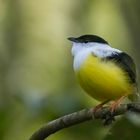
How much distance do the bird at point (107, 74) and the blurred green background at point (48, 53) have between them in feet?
0.35

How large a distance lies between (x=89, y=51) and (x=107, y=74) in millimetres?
205

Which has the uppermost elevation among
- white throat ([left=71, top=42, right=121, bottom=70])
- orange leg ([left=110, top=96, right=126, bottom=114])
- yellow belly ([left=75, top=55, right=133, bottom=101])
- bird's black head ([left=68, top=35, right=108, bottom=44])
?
bird's black head ([left=68, top=35, right=108, bottom=44])

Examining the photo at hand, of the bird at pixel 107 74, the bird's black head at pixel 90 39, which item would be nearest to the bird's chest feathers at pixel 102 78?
the bird at pixel 107 74

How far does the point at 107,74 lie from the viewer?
2.56 metres

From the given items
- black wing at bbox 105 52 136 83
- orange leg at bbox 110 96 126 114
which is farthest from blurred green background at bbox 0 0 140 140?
black wing at bbox 105 52 136 83

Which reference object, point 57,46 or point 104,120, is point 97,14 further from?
point 104,120

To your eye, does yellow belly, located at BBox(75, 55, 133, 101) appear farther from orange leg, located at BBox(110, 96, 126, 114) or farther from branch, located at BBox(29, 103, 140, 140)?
branch, located at BBox(29, 103, 140, 140)

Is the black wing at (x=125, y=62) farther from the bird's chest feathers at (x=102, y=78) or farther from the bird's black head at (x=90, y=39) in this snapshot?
the bird's black head at (x=90, y=39)

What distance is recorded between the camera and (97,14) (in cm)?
546

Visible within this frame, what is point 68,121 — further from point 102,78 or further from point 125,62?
point 125,62

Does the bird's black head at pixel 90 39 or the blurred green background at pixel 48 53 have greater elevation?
the bird's black head at pixel 90 39

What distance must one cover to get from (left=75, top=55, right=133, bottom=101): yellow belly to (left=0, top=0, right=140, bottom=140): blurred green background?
0.10 m

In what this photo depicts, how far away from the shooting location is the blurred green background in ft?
8.09

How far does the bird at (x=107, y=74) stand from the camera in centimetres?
257
